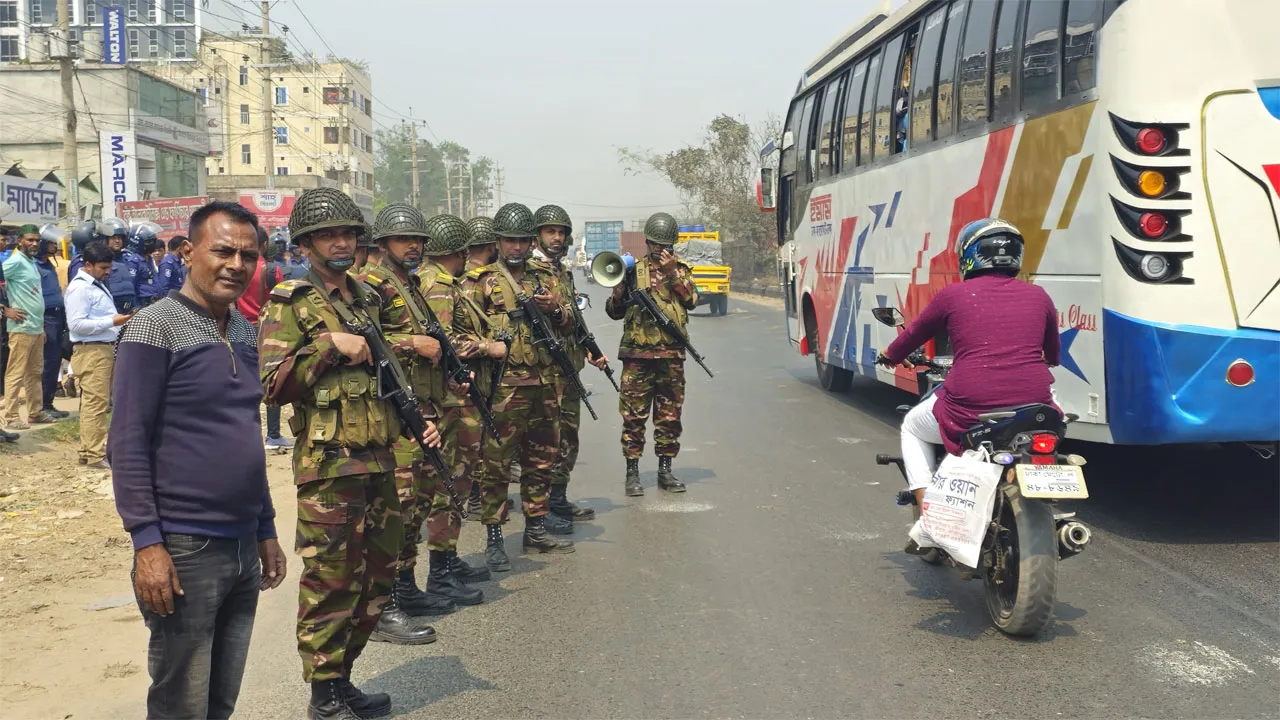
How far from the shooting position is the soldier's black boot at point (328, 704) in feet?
12.8

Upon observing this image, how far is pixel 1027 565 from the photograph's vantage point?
450cm

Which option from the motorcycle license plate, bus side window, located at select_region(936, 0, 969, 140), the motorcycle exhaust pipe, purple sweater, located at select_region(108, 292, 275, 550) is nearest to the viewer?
purple sweater, located at select_region(108, 292, 275, 550)

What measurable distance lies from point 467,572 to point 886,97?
6.52 meters

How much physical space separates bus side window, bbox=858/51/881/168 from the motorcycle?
6.52m

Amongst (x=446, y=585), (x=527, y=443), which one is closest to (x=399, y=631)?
(x=446, y=585)

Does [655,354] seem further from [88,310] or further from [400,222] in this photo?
[88,310]

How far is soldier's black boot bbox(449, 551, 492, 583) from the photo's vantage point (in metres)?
5.79

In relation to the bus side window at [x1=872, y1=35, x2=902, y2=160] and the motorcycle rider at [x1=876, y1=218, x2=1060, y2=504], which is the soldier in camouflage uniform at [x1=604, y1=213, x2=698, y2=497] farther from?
the bus side window at [x1=872, y1=35, x2=902, y2=160]

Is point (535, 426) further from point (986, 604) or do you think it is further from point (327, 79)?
point (327, 79)

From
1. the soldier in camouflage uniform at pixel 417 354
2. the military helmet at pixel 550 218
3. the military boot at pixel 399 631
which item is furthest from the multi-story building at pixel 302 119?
the military boot at pixel 399 631

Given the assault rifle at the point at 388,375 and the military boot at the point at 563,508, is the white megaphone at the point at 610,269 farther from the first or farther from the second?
the assault rifle at the point at 388,375

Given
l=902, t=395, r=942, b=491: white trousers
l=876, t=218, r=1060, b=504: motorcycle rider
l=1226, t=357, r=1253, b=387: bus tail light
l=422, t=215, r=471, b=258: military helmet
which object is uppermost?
l=422, t=215, r=471, b=258: military helmet

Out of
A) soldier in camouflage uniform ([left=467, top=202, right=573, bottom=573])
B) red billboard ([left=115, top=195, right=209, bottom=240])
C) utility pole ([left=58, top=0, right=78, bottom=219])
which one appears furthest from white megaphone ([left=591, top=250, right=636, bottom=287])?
red billboard ([left=115, top=195, right=209, bottom=240])

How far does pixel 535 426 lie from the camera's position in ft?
21.3
